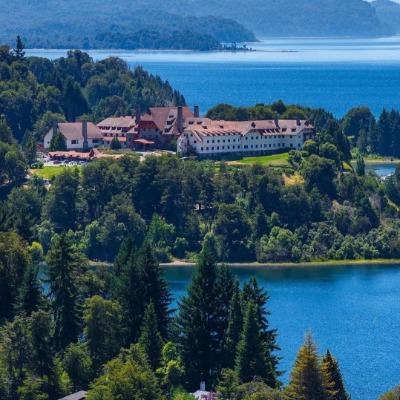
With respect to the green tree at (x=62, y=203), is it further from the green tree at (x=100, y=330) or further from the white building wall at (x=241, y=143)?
the green tree at (x=100, y=330)

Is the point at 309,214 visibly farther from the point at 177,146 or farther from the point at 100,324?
the point at 100,324

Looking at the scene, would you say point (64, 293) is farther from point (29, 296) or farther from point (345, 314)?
point (345, 314)

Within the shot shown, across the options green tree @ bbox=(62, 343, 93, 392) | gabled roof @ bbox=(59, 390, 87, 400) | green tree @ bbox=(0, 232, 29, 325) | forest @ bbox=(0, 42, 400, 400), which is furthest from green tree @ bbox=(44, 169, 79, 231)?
gabled roof @ bbox=(59, 390, 87, 400)

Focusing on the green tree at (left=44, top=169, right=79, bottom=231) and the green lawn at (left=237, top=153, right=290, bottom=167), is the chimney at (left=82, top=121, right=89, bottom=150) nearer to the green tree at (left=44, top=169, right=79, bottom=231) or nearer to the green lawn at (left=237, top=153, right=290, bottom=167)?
the green lawn at (left=237, top=153, right=290, bottom=167)

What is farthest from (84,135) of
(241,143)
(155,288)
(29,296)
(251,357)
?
(251,357)

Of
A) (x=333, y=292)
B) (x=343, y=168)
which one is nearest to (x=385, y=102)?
(x=343, y=168)

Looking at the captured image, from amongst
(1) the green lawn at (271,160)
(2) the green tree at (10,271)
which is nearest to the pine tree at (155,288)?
(2) the green tree at (10,271)
